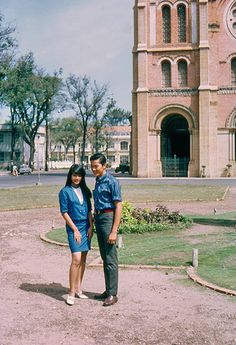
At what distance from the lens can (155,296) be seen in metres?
6.09

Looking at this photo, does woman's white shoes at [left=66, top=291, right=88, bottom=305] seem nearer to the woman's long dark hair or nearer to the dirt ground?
the dirt ground

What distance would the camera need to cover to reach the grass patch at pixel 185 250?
7102mm

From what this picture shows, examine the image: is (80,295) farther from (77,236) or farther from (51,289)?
(77,236)

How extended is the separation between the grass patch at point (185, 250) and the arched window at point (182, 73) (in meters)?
29.4

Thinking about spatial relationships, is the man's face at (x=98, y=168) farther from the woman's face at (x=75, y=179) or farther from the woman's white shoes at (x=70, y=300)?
the woman's white shoes at (x=70, y=300)

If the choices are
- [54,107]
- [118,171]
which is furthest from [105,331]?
[54,107]

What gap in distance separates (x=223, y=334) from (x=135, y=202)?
1385 centimetres

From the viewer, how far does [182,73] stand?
3928 cm

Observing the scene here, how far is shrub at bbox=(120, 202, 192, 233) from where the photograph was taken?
11.0 m

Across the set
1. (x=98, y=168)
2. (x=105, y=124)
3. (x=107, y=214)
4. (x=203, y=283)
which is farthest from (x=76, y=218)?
(x=105, y=124)

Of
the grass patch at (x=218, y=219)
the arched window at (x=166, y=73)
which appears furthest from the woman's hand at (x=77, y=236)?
the arched window at (x=166, y=73)

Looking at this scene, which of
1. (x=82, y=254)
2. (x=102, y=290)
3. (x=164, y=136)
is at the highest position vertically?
(x=164, y=136)

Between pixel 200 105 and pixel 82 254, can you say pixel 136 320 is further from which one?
pixel 200 105

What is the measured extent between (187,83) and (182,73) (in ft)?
3.41
